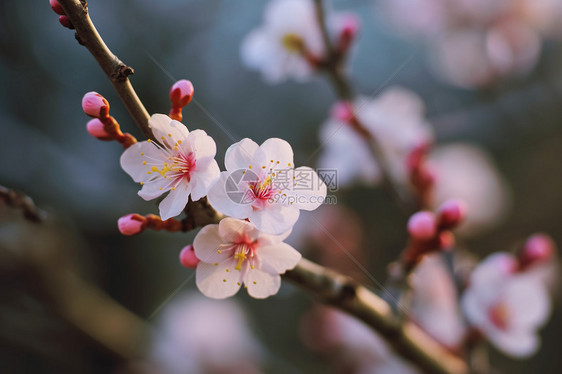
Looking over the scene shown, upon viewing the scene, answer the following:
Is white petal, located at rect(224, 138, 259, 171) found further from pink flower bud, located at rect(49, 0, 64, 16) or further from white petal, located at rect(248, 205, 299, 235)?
pink flower bud, located at rect(49, 0, 64, 16)

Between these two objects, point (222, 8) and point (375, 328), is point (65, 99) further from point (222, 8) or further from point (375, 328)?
point (375, 328)

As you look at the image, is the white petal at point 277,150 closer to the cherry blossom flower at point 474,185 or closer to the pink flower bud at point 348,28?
the pink flower bud at point 348,28

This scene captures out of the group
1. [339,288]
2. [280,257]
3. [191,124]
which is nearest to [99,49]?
[191,124]

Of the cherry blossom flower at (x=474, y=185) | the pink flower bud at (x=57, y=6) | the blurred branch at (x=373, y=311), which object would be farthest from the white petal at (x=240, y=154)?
the cherry blossom flower at (x=474, y=185)

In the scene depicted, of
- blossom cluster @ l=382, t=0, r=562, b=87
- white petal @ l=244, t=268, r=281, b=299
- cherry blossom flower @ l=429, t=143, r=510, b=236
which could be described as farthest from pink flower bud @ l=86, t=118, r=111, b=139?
blossom cluster @ l=382, t=0, r=562, b=87

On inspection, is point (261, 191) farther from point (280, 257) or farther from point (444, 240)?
point (444, 240)
